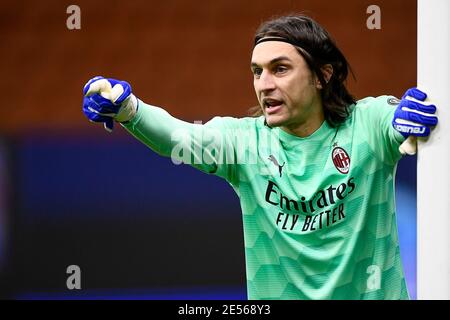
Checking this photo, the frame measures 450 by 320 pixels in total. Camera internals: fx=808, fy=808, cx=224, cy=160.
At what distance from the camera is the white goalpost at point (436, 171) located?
5.37 feet

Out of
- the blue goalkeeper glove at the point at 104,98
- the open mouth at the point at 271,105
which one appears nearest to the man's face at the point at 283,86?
the open mouth at the point at 271,105

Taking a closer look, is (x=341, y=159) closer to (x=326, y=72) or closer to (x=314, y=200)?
(x=314, y=200)

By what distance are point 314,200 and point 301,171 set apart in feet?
0.33

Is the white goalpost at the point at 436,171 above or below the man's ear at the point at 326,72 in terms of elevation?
below

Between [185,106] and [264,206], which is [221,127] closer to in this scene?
[264,206]

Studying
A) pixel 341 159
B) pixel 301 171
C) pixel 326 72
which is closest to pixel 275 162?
pixel 301 171

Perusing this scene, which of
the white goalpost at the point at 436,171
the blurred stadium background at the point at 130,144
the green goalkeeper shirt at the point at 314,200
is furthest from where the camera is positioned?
the blurred stadium background at the point at 130,144

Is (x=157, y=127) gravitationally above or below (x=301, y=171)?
above

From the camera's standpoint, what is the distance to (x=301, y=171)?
2387 mm

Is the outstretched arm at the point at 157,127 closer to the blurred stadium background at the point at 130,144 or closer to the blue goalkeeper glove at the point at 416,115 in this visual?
the blue goalkeeper glove at the point at 416,115

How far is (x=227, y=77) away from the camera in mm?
3879

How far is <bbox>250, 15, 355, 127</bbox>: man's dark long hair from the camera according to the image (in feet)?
8.07

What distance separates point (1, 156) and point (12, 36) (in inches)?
23.3

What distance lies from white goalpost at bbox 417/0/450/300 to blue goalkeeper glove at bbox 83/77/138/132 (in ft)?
2.66
